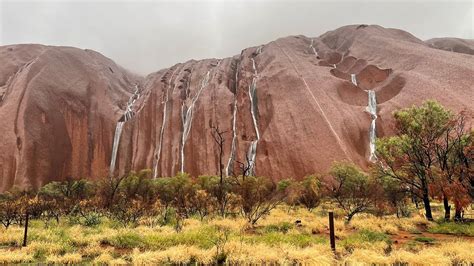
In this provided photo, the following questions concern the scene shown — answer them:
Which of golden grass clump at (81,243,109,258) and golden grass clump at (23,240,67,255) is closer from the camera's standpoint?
golden grass clump at (81,243,109,258)

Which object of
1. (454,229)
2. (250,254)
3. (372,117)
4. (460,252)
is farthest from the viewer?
(372,117)

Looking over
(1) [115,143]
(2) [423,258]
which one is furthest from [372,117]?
(1) [115,143]

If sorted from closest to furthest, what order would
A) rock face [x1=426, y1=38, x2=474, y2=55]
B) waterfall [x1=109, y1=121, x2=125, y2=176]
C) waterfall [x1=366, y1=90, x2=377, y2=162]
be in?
waterfall [x1=366, y1=90, x2=377, y2=162] → waterfall [x1=109, y1=121, x2=125, y2=176] → rock face [x1=426, y1=38, x2=474, y2=55]

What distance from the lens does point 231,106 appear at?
72250 mm

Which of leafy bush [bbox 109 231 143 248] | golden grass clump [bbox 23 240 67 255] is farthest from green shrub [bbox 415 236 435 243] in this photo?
golden grass clump [bbox 23 240 67 255]

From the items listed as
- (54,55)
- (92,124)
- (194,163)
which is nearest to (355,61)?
(194,163)

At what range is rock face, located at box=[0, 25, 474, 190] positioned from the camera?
5903cm

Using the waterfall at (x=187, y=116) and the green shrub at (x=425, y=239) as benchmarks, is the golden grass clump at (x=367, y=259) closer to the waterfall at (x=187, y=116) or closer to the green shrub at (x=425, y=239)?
the green shrub at (x=425, y=239)

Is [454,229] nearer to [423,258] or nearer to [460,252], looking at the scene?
[460,252]

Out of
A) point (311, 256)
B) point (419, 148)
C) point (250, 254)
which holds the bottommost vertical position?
point (250, 254)

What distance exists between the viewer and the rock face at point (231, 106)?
59031 mm

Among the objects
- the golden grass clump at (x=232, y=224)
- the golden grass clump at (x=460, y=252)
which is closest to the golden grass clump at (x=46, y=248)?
the golden grass clump at (x=232, y=224)

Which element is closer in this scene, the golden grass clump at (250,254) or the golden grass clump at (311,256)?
the golden grass clump at (311,256)

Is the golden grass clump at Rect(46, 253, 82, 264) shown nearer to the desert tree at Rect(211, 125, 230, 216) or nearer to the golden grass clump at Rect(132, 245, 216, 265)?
the golden grass clump at Rect(132, 245, 216, 265)
